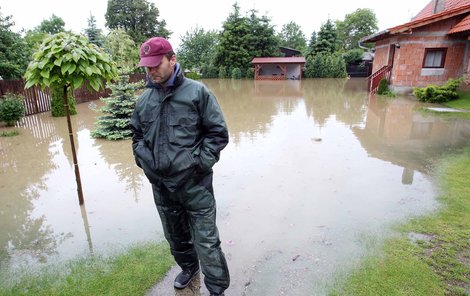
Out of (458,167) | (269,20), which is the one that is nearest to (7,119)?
(458,167)

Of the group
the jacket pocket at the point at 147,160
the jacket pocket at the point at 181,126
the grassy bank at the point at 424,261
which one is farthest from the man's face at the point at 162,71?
the grassy bank at the point at 424,261

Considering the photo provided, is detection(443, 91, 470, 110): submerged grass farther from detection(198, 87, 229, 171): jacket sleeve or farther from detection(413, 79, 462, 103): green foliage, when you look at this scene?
detection(198, 87, 229, 171): jacket sleeve

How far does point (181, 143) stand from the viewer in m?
2.21

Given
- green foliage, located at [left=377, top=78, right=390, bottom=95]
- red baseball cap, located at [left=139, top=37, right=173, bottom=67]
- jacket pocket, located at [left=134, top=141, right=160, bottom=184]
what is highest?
red baseball cap, located at [left=139, top=37, right=173, bottom=67]

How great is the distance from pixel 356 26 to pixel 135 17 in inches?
1625

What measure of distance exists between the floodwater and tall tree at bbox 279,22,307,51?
53947 mm

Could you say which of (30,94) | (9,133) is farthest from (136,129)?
(30,94)

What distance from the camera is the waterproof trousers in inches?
91.1

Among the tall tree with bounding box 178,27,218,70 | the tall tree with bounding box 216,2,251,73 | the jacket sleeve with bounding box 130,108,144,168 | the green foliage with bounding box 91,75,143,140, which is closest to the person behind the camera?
the jacket sleeve with bounding box 130,108,144,168

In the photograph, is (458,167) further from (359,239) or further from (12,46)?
(12,46)

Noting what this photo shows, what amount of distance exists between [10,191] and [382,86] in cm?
1712

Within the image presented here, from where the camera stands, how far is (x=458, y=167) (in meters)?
5.71

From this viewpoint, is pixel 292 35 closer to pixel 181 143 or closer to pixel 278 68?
pixel 278 68

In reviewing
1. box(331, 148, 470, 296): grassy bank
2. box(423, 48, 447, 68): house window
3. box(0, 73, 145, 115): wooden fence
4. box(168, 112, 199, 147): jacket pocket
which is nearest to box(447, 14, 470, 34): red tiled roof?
box(423, 48, 447, 68): house window
